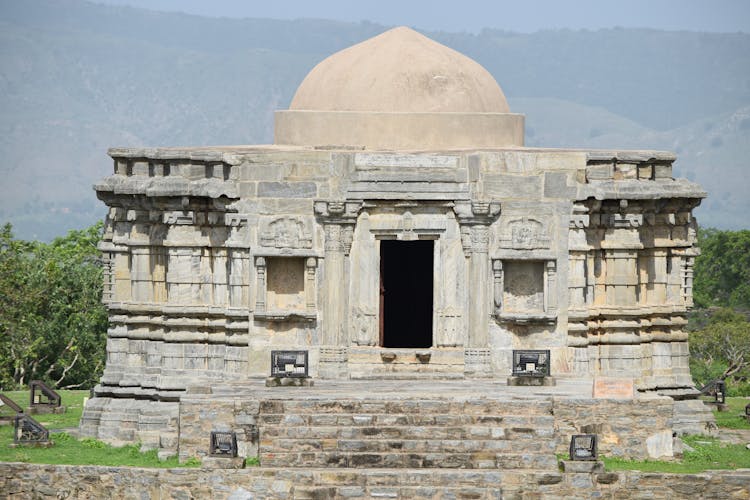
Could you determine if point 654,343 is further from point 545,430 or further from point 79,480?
point 79,480

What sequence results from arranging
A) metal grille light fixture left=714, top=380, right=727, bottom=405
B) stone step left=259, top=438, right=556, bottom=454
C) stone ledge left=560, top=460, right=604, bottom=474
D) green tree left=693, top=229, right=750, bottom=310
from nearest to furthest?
stone ledge left=560, top=460, right=604, bottom=474 → stone step left=259, top=438, right=556, bottom=454 → metal grille light fixture left=714, top=380, right=727, bottom=405 → green tree left=693, top=229, right=750, bottom=310

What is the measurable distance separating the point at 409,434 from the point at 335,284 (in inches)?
187

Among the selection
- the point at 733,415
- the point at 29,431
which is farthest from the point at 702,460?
the point at 29,431

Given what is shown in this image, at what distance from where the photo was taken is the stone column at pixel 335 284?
34969mm

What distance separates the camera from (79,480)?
1273 inches

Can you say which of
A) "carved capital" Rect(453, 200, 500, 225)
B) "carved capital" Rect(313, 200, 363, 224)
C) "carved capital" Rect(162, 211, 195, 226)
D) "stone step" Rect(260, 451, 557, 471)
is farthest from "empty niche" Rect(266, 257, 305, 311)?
"stone step" Rect(260, 451, 557, 471)

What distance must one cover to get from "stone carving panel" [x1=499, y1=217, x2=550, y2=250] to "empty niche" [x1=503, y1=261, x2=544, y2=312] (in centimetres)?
45

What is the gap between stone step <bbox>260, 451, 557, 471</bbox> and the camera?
30.7 metres

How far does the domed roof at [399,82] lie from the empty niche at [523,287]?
3.69m

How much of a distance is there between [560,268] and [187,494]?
26.7ft

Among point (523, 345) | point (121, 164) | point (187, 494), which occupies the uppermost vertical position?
point (121, 164)

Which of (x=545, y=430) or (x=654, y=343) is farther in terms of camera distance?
(x=654, y=343)

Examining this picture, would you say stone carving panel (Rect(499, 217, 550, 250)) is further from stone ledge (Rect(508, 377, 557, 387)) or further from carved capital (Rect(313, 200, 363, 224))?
carved capital (Rect(313, 200, 363, 224))

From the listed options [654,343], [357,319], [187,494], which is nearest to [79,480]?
[187,494]
